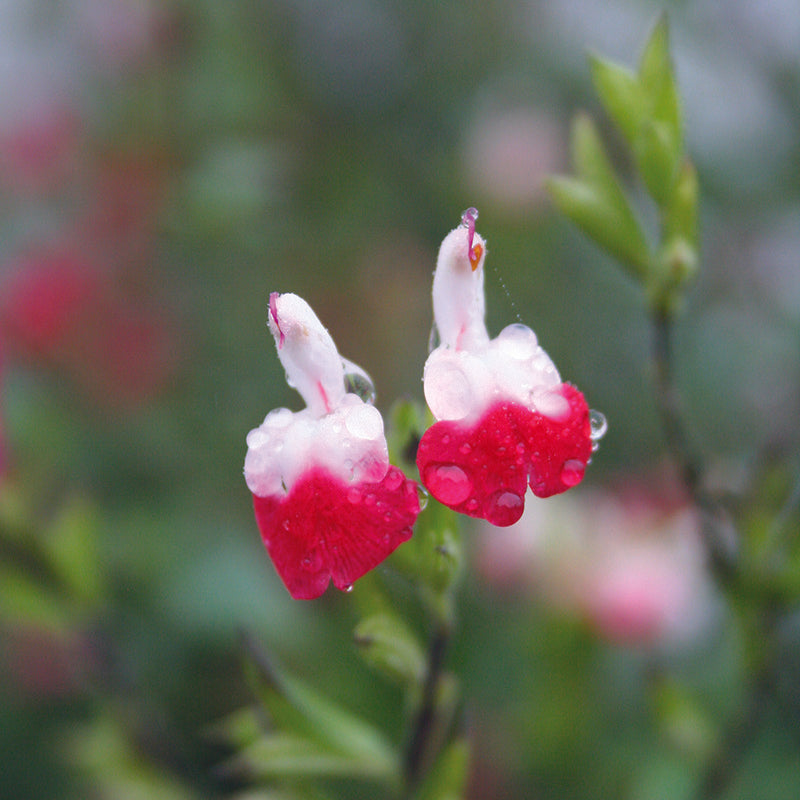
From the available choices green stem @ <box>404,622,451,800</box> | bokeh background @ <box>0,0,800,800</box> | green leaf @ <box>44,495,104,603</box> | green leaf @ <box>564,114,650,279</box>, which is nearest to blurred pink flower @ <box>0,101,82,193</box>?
bokeh background @ <box>0,0,800,800</box>

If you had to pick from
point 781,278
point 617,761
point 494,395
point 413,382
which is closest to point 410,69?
point 413,382

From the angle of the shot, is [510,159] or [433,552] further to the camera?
[510,159]

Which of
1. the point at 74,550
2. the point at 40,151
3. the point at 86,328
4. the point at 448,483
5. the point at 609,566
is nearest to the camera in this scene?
the point at 448,483

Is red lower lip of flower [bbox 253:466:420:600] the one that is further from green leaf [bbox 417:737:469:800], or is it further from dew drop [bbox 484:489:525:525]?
green leaf [bbox 417:737:469:800]

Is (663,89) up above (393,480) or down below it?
above

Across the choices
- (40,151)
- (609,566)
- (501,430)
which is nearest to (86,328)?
(40,151)

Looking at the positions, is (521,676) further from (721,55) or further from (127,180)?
(721,55)

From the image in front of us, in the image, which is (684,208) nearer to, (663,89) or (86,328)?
(663,89)

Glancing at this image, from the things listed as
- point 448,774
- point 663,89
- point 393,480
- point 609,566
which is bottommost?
point 609,566
